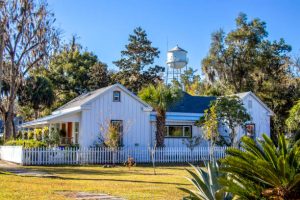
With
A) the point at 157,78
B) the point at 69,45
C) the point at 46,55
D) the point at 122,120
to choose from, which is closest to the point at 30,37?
the point at 46,55

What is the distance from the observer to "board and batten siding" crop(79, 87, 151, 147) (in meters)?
27.5

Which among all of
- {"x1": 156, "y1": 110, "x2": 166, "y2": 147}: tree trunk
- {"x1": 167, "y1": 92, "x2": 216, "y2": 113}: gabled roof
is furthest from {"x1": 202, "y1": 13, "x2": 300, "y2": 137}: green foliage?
{"x1": 156, "y1": 110, "x2": 166, "y2": 147}: tree trunk

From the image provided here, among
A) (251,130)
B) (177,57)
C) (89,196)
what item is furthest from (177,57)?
(89,196)

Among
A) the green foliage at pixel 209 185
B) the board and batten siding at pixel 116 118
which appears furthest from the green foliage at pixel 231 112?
the green foliage at pixel 209 185

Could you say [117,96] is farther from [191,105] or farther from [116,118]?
[191,105]

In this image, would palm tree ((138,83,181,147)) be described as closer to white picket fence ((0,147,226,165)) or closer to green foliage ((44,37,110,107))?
white picket fence ((0,147,226,165))

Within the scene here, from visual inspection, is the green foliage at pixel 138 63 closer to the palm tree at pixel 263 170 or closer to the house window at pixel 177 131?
the house window at pixel 177 131

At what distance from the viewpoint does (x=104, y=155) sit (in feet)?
83.4

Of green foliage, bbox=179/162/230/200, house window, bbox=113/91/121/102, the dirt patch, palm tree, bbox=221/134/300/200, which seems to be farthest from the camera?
house window, bbox=113/91/121/102

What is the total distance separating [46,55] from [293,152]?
97.7ft

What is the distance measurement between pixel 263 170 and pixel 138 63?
2115 inches

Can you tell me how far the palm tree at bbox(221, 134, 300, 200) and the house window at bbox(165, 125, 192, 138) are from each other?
26011 mm

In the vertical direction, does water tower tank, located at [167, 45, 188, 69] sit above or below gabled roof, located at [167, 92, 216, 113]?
above

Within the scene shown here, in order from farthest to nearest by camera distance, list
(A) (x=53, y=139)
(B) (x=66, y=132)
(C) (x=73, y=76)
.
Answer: (C) (x=73, y=76), (B) (x=66, y=132), (A) (x=53, y=139)
